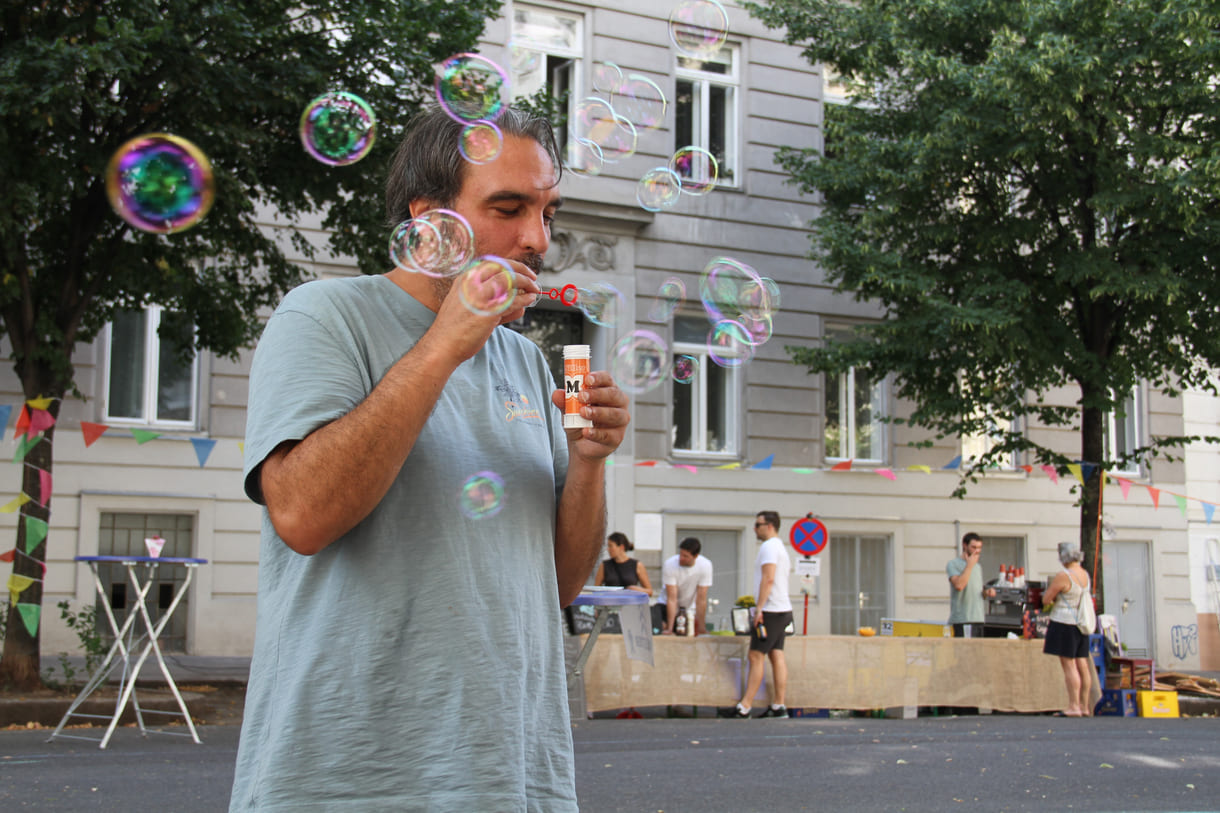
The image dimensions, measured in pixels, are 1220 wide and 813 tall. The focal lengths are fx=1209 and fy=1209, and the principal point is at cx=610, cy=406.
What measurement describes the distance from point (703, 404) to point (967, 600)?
6098 mm

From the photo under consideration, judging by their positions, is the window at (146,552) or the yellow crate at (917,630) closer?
the yellow crate at (917,630)

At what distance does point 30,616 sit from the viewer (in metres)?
10.4

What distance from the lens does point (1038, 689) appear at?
523 inches

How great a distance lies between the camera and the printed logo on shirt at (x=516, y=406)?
82.7 inches

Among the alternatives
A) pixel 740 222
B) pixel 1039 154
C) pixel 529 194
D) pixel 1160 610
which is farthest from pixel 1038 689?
pixel 529 194

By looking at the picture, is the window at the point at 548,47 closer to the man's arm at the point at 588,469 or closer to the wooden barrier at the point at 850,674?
the wooden barrier at the point at 850,674

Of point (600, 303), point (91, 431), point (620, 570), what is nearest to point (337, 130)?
point (600, 303)

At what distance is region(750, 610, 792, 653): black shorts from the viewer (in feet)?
38.7

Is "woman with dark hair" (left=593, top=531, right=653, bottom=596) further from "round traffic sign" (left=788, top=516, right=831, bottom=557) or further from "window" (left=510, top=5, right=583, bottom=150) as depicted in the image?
"window" (left=510, top=5, right=583, bottom=150)

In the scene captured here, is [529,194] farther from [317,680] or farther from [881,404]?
[881,404]

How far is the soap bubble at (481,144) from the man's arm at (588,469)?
0.43 meters

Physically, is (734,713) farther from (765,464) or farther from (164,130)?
(164,130)

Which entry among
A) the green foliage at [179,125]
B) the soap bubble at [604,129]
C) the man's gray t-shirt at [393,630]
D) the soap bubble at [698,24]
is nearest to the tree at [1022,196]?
the green foliage at [179,125]

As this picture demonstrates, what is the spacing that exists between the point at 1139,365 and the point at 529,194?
16.8 meters
